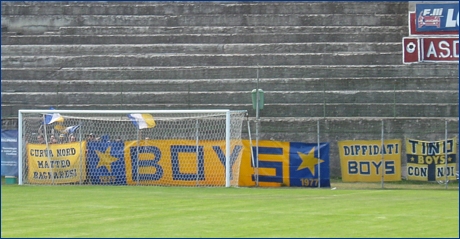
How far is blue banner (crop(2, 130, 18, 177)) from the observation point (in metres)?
27.8

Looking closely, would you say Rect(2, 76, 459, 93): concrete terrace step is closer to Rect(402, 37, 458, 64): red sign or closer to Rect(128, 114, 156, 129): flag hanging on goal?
Rect(402, 37, 458, 64): red sign

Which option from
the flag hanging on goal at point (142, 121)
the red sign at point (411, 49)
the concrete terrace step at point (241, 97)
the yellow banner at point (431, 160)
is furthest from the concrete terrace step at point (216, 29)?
the flag hanging on goal at point (142, 121)

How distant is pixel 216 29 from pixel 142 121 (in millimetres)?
11060

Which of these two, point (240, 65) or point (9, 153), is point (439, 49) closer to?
point (240, 65)

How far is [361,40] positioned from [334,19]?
1785mm

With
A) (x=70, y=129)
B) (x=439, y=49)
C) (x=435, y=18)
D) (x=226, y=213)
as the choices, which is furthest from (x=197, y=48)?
(x=226, y=213)

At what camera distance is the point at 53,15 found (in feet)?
123

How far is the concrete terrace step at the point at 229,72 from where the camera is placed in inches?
A: 1271

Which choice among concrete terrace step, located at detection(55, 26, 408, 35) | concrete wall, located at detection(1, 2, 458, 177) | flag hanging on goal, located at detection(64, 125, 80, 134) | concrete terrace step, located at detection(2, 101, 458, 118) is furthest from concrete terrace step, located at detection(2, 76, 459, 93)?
flag hanging on goal, located at detection(64, 125, 80, 134)

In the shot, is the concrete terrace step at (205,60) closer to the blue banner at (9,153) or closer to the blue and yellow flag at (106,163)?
the blue banner at (9,153)

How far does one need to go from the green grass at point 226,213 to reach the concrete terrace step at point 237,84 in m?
10.2

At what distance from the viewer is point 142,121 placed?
2567cm

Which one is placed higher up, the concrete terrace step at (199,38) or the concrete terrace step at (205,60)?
the concrete terrace step at (199,38)

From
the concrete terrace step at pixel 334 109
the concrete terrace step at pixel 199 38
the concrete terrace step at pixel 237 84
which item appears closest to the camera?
the concrete terrace step at pixel 334 109
